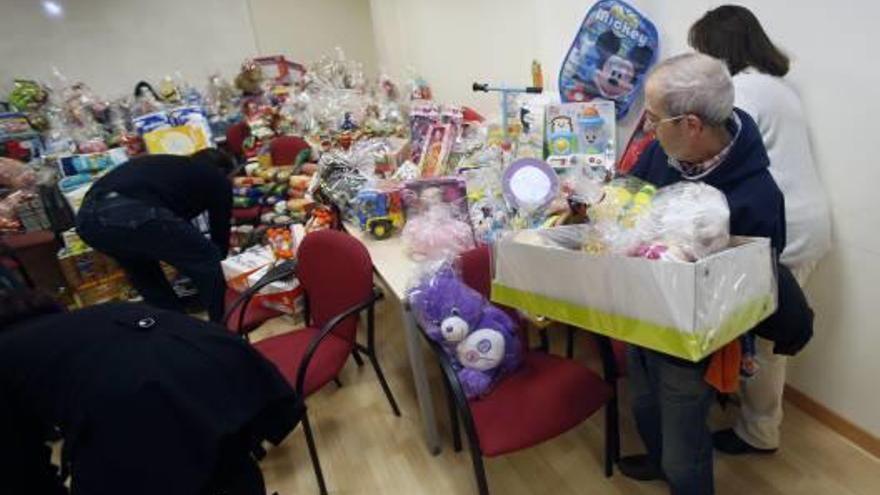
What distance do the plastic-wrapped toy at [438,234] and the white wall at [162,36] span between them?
12.6 ft

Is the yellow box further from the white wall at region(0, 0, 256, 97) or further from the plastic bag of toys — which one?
the white wall at region(0, 0, 256, 97)

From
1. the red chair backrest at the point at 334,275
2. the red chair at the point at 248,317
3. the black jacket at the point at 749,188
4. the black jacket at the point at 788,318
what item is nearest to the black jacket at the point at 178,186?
the red chair at the point at 248,317

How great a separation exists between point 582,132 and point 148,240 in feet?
6.73

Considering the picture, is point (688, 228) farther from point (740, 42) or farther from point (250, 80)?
point (250, 80)

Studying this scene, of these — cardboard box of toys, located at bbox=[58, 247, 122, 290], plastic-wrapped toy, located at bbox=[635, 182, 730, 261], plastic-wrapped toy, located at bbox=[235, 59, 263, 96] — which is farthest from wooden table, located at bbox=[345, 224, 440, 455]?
plastic-wrapped toy, located at bbox=[235, 59, 263, 96]

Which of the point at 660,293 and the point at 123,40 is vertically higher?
the point at 123,40

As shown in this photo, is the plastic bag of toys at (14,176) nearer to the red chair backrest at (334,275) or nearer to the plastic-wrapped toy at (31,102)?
the plastic-wrapped toy at (31,102)

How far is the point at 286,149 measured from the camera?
348cm

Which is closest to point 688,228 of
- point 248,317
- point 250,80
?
point 248,317

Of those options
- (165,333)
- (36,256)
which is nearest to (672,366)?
(165,333)

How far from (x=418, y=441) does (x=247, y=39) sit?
4414 millimetres

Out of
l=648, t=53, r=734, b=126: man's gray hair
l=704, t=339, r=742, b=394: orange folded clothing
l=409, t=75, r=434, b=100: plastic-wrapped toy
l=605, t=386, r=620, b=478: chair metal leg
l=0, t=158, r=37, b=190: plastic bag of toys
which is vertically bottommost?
l=605, t=386, r=620, b=478: chair metal leg

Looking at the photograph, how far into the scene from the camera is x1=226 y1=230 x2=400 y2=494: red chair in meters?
1.78

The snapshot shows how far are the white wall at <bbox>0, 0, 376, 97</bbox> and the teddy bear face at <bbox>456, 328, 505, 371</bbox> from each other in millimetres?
4446
